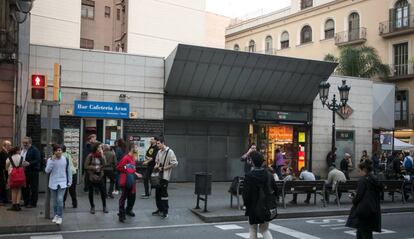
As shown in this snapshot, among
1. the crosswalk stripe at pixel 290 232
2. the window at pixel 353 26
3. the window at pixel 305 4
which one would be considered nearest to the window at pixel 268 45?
the window at pixel 305 4

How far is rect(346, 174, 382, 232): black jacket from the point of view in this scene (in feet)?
24.8

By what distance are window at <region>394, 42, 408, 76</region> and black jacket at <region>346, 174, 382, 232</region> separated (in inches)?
1292

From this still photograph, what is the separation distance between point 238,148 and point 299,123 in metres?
3.57

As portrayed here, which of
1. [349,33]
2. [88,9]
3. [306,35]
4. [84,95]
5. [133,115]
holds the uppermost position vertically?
[88,9]

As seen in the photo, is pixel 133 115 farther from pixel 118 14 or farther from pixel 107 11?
pixel 107 11

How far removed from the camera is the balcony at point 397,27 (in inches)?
1469

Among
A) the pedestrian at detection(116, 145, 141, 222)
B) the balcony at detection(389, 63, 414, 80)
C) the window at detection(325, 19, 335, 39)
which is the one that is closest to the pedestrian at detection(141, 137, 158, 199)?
the pedestrian at detection(116, 145, 141, 222)

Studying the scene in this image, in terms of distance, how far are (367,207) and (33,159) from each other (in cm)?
882

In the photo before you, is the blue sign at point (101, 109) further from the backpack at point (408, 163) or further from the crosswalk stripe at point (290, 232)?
the backpack at point (408, 163)

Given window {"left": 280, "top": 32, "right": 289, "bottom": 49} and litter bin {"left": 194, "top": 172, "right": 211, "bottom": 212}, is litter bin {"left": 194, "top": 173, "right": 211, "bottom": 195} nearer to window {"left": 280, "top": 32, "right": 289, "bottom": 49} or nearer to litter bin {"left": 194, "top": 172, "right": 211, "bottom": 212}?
litter bin {"left": 194, "top": 172, "right": 211, "bottom": 212}

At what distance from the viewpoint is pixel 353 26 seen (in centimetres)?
4150

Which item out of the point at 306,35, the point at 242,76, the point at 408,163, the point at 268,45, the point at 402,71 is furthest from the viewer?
the point at 268,45

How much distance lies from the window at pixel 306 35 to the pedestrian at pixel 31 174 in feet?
120

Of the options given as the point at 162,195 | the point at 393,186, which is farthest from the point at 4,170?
the point at 393,186
